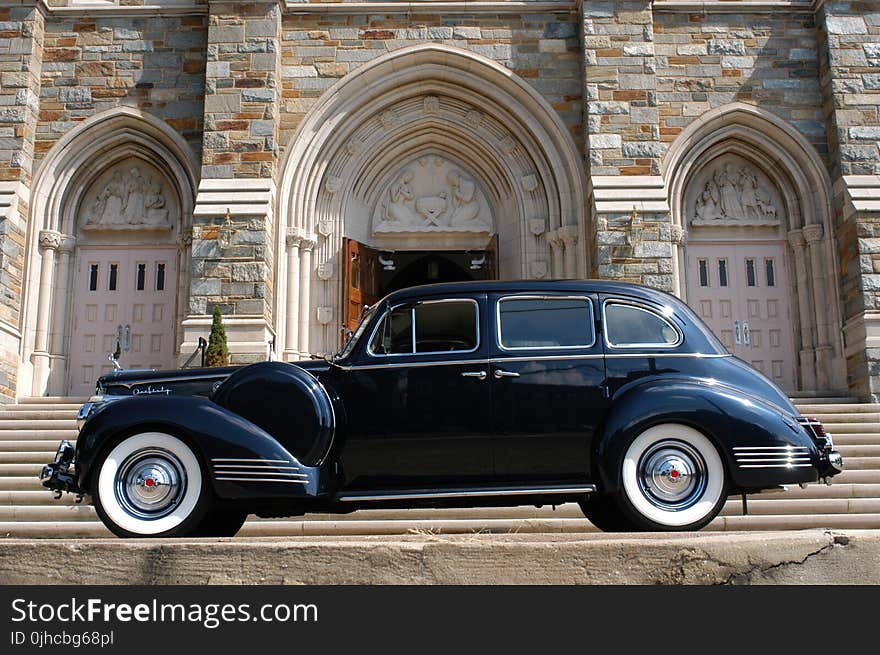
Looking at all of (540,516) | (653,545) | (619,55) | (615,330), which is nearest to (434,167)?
(619,55)

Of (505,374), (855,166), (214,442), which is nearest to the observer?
(214,442)

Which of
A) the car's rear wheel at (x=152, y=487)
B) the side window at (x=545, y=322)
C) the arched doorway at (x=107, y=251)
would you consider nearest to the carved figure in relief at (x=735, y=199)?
the arched doorway at (x=107, y=251)

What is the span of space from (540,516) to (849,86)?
8.84 m

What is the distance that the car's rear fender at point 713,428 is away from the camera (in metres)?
4.11

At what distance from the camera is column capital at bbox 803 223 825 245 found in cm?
1234

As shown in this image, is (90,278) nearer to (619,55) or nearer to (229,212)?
(229,212)

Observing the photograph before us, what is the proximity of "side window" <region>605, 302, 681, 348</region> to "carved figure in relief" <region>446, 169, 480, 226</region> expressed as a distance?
8756mm

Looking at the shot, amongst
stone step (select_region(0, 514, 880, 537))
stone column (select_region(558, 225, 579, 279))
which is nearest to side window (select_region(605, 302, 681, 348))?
stone step (select_region(0, 514, 880, 537))

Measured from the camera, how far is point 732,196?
1291cm

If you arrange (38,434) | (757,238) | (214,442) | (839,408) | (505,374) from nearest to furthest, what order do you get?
(214,442) → (505,374) → (38,434) → (839,408) → (757,238)

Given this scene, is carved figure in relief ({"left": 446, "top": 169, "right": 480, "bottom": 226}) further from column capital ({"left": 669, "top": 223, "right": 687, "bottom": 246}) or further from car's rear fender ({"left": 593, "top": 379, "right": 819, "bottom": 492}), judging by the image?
car's rear fender ({"left": 593, "top": 379, "right": 819, "bottom": 492})

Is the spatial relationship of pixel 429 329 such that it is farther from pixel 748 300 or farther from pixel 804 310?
pixel 804 310

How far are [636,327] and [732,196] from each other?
924cm

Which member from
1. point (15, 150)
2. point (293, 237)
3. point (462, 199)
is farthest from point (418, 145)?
point (15, 150)
